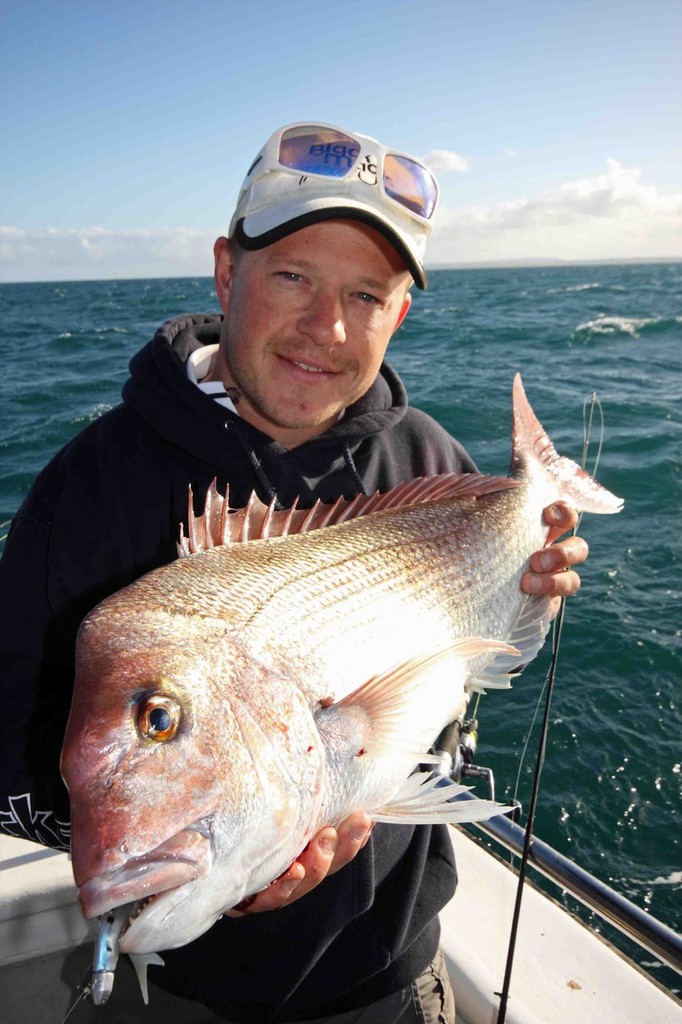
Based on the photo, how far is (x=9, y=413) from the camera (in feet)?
49.0

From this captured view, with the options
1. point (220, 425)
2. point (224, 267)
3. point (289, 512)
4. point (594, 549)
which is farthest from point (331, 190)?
point (594, 549)

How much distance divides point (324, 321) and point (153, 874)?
5.60 feet

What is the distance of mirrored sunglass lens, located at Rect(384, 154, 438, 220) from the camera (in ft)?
8.41

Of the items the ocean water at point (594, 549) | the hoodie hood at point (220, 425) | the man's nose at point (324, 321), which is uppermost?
the man's nose at point (324, 321)

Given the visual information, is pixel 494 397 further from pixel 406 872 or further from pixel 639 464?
pixel 406 872

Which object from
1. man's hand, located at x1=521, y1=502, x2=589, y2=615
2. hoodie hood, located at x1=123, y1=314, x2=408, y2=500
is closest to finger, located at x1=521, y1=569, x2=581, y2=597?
man's hand, located at x1=521, y1=502, x2=589, y2=615

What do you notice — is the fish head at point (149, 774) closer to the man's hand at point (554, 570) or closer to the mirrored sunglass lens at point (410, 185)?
the man's hand at point (554, 570)

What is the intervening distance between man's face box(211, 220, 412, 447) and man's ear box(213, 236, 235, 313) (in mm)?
126

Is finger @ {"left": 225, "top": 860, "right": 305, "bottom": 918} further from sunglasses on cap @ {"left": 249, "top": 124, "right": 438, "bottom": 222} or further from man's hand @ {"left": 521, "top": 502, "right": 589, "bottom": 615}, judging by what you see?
sunglasses on cap @ {"left": 249, "top": 124, "right": 438, "bottom": 222}

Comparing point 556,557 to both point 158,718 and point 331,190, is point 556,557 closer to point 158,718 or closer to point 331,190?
point 331,190

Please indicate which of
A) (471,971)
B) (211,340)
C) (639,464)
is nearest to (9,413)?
(639,464)

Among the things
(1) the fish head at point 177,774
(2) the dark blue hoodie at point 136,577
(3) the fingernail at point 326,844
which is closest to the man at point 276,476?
(2) the dark blue hoodie at point 136,577

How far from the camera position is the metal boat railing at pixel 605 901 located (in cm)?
236

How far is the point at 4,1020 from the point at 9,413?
13986mm
